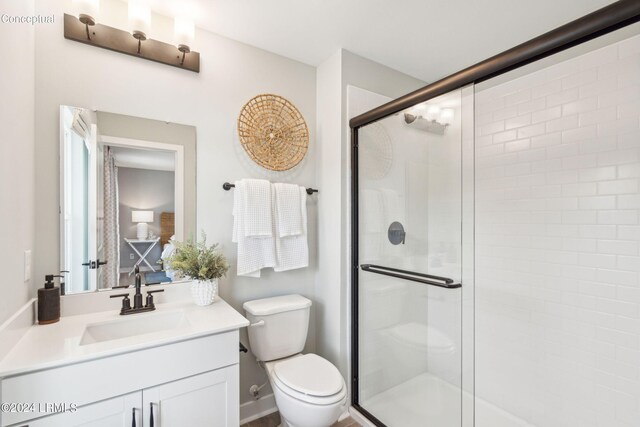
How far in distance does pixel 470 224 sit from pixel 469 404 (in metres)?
0.91

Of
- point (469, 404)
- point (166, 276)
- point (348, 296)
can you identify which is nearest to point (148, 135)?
point (166, 276)

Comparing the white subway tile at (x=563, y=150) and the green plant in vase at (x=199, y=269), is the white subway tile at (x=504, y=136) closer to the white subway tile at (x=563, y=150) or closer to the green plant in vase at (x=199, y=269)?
the white subway tile at (x=563, y=150)

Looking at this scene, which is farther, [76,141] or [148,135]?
[148,135]

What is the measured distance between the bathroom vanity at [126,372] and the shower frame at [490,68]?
0.93 metres

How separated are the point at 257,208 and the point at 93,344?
1004mm

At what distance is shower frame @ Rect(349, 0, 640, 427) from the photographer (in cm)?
93

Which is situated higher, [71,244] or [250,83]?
[250,83]

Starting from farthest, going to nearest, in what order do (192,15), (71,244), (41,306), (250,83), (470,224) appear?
1. (250,83)
2. (192,15)
3. (470,224)
4. (71,244)
5. (41,306)

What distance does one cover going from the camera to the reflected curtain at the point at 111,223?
1.52 m

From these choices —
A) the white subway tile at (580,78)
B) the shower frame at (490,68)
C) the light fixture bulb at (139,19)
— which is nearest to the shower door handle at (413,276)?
the shower frame at (490,68)

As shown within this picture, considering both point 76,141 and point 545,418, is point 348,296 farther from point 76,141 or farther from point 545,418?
point 76,141

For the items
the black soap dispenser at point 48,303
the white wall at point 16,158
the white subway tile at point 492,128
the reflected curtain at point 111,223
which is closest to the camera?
the white wall at point 16,158

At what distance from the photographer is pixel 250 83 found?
1977mm

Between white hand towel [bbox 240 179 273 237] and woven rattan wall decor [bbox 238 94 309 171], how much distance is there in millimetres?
202
